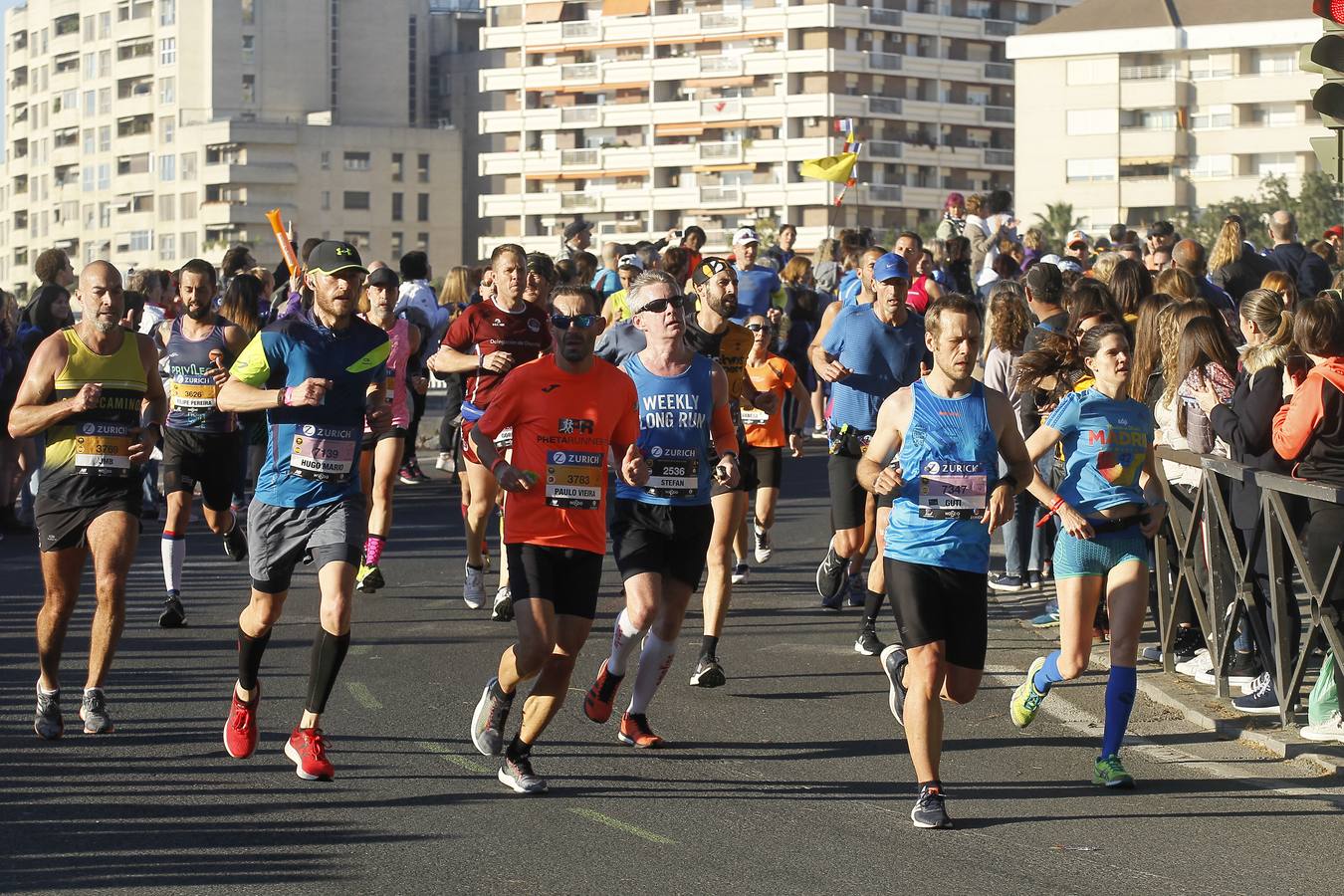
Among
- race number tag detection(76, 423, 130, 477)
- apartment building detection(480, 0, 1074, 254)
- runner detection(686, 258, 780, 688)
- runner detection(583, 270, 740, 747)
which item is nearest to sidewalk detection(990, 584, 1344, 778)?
runner detection(686, 258, 780, 688)

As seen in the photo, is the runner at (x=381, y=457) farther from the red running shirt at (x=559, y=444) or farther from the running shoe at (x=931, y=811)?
the running shoe at (x=931, y=811)

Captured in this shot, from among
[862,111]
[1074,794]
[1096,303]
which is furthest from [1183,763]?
[862,111]

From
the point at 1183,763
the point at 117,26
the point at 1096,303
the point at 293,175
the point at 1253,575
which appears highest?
the point at 117,26

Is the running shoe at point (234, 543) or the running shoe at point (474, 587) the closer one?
Answer: the running shoe at point (474, 587)

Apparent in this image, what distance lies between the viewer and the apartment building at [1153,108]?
347 feet

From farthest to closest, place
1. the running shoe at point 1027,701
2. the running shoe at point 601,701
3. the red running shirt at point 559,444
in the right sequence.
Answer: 1. the running shoe at point 601,701
2. the running shoe at point 1027,701
3. the red running shirt at point 559,444

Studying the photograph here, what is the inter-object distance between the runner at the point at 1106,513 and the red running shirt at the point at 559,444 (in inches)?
70.0

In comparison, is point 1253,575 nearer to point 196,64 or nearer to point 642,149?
point 642,149

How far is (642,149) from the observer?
119812 millimetres

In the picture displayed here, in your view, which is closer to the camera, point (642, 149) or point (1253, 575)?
→ point (1253, 575)

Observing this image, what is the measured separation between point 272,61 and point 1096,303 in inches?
5079

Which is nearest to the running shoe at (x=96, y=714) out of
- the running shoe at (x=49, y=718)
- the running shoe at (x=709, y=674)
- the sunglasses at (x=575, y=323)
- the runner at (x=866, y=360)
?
the running shoe at (x=49, y=718)

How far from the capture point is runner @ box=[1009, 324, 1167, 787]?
8656mm

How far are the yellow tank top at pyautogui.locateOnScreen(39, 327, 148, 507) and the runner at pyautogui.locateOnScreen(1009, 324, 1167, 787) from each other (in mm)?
4126
